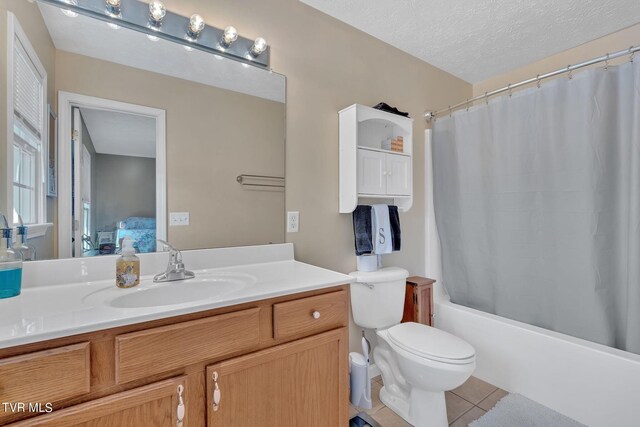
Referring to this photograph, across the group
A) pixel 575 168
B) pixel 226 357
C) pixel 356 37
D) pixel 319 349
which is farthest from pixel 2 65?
pixel 575 168

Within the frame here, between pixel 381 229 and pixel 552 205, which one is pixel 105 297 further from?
pixel 552 205

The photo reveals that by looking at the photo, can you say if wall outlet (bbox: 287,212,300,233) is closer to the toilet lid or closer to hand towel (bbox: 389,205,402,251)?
hand towel (bbox: 389,205,402,251)

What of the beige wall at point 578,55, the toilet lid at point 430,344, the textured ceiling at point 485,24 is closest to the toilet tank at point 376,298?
the toilet lid at point 430,344

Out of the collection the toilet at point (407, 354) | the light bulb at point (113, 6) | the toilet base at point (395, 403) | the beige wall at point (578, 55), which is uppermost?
the beige wall at point (578, 55)

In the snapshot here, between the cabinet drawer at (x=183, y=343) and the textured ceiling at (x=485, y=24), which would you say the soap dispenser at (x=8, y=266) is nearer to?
the cabinet drawer at (x=183, y=343)

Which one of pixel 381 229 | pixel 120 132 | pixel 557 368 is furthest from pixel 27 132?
pixel 557 368

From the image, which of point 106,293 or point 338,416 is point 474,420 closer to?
point 338,416

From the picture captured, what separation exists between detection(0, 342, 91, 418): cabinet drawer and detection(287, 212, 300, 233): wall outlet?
1019 mm

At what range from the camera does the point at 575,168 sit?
1606mm

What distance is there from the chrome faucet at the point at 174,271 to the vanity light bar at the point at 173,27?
0.92 m

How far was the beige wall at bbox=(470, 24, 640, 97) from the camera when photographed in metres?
1.85

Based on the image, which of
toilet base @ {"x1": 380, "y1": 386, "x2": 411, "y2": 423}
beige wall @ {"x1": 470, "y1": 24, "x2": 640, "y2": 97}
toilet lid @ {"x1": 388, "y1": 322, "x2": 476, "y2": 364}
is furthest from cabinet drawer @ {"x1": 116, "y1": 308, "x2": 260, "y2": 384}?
beige wall @ {"x1": 470, "y1": 24, "x2": 640, "y2": 97}

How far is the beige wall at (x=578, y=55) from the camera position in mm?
1846

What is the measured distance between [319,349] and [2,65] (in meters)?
1.48
